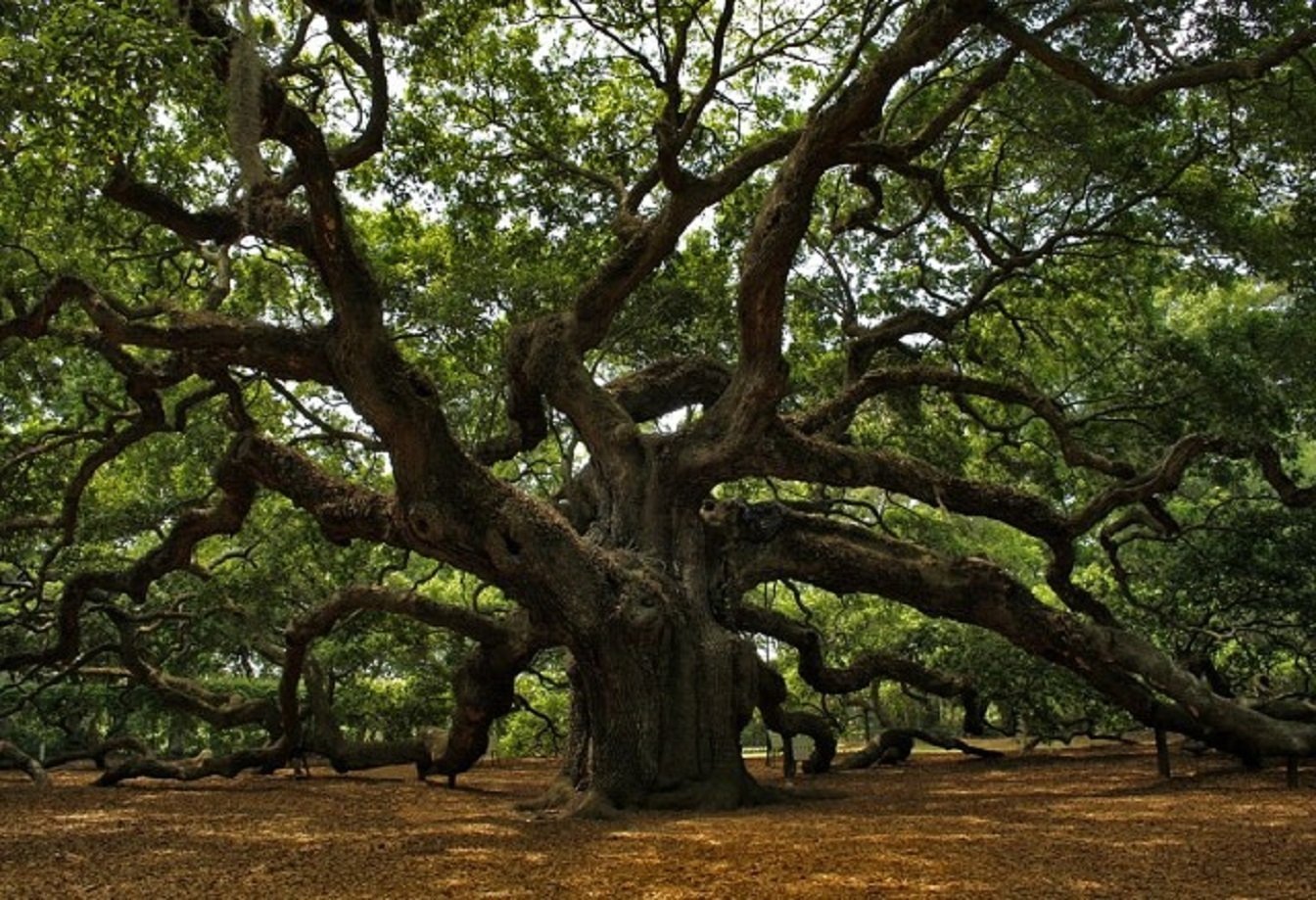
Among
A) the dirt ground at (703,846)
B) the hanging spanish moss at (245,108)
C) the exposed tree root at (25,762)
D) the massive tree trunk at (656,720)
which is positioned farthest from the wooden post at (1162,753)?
the exposed tree root at (25,762)

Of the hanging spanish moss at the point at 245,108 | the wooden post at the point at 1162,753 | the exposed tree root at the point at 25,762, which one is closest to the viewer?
the hanging spanish moss at the point at 245,108

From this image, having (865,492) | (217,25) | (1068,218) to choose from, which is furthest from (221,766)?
(865,492)

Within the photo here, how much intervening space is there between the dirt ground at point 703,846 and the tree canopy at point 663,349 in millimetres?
1035

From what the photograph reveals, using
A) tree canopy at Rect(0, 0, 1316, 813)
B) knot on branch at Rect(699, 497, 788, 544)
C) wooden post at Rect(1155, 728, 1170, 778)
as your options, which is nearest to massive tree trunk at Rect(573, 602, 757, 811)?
tree canopy at Rect(0, 0, 1316, 813)

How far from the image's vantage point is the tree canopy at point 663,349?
278 inches

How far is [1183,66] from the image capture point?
281 inches

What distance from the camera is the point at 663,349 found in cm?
1258

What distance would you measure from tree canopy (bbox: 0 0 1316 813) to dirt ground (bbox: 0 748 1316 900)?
1.03 metres

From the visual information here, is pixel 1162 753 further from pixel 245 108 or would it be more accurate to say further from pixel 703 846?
pixel 245 108

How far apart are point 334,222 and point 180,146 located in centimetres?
425

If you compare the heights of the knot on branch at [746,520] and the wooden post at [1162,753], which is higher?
the knot on branch at [746,520]

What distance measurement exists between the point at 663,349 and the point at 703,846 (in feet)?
26.4

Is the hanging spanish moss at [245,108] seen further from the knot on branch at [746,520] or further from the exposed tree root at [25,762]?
the exposed tree root at [25,762]

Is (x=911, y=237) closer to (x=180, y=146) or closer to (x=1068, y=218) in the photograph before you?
(x=1068, y=218)
